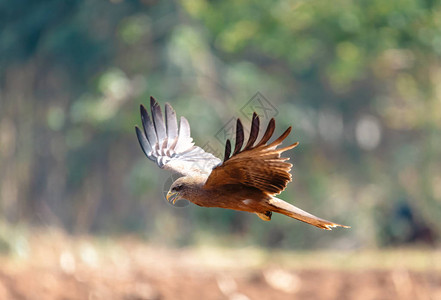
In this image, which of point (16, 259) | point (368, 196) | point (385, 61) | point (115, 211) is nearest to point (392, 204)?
point (368, 196)

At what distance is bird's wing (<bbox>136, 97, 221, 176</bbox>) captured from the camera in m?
4.74

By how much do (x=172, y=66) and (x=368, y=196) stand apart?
194 inches

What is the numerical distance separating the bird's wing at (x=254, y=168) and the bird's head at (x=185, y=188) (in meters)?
0.09

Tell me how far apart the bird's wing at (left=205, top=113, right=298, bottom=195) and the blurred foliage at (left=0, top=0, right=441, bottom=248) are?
28.1 ft

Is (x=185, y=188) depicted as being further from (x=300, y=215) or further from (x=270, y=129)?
(x=270, y=129)

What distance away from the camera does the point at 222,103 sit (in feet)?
44.8

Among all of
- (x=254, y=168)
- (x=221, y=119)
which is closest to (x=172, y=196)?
(x=254, y=168)

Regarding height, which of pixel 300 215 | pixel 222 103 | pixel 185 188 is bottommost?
pixel 300 215

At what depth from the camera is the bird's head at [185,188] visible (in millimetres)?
3904

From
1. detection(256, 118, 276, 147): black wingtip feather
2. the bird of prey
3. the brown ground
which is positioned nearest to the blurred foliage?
the brown ground

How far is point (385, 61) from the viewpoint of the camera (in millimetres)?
14523

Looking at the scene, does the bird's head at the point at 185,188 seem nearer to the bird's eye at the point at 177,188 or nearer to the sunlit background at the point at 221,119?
the bird's eye at the point at 177,188

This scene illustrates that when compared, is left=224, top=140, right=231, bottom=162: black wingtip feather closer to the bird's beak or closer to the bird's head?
A: the bird's head

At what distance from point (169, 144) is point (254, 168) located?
132 centimetres
